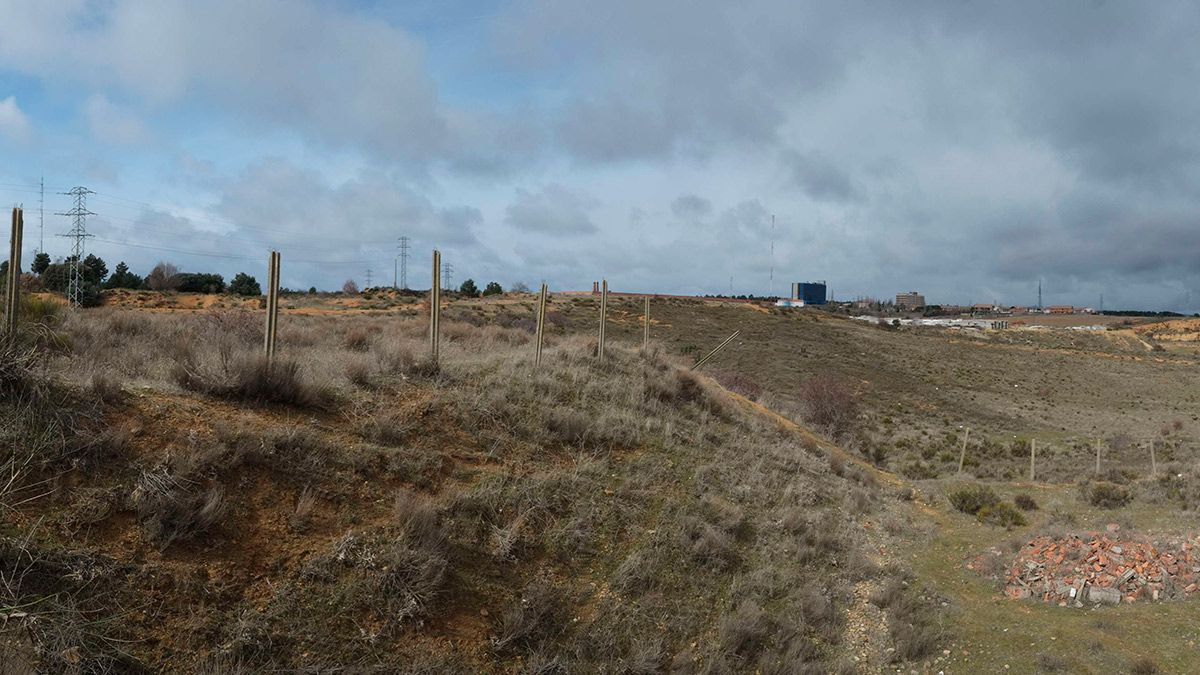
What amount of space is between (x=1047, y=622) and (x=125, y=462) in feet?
35.0

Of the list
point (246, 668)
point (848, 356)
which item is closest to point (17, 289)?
point (246, 668)

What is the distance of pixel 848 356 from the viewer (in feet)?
173

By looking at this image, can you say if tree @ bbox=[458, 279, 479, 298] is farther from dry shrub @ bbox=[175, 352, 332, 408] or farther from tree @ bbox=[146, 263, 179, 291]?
dry shrub @ bbox=[175, 352, 332, 408]

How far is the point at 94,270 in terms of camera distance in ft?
139

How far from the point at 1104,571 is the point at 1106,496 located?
7153mm

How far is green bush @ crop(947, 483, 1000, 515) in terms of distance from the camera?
14011 mm

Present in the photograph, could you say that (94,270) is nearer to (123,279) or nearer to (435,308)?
(123,279)

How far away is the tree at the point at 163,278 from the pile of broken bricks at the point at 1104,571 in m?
52.6

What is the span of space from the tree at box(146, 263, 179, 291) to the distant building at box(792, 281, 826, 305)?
123 metres

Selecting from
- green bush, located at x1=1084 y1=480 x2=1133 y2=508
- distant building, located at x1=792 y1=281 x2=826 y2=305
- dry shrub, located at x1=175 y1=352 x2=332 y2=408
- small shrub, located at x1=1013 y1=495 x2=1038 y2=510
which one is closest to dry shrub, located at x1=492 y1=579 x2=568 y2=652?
dry shrub, located at x1=175 y1=352 x2=332 y2=408

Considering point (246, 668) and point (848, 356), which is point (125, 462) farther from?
point (848, 356)

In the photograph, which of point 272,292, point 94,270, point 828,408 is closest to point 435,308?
point 272,292

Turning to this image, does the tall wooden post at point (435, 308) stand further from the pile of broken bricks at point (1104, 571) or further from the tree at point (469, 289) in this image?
the tree at point (469, 289)

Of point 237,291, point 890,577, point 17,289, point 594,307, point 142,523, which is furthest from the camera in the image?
point 594,307
